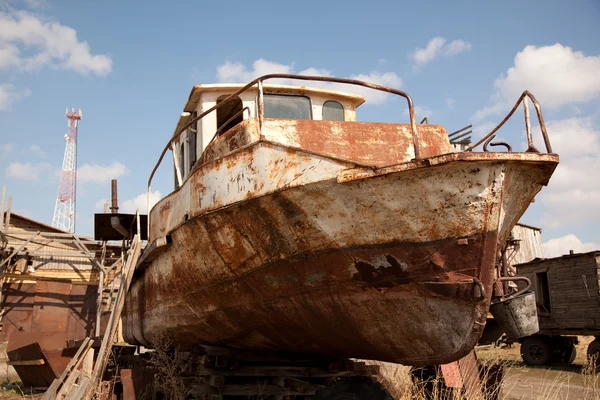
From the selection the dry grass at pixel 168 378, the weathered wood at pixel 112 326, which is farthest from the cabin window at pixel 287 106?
the dry grass at pixel 168 378

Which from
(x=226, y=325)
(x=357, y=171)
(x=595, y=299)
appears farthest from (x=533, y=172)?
(x=595, y=299)

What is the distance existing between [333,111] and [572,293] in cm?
866

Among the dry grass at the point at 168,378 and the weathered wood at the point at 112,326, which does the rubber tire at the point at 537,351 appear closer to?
the dry grass at the point at 168,378

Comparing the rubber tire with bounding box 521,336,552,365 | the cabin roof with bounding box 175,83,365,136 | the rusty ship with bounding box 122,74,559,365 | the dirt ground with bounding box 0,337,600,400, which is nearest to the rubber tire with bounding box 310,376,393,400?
the rusty ship with bounding box 122,74,559,365

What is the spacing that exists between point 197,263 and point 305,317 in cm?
135

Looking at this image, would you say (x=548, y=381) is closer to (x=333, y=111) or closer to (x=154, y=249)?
(x=333, y=111)

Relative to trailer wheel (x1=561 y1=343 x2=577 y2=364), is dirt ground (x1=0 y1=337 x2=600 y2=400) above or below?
above

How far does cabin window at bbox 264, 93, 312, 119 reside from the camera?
19.3 ft

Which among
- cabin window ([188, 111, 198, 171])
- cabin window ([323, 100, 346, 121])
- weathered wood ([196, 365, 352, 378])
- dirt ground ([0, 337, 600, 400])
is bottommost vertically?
dirt ground ([0, 337, 600, 400])

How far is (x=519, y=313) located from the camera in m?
3.90

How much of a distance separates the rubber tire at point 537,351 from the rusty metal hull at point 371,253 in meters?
9.41

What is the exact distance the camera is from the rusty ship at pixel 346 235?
11.6ft

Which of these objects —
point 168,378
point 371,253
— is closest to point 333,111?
point 371,253

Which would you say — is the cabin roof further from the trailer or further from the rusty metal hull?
the trailer
